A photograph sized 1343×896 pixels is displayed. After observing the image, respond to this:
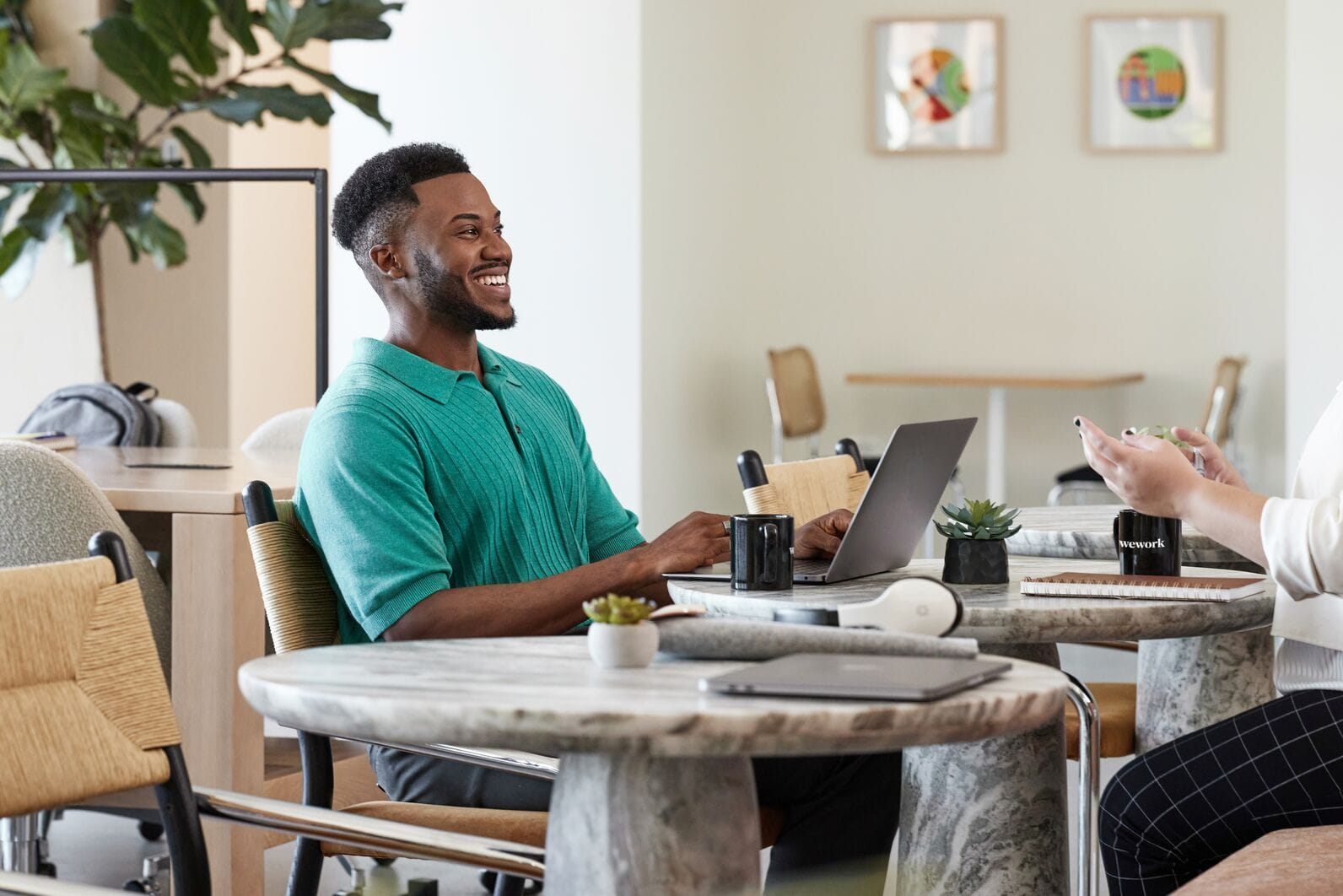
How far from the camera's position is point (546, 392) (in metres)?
2.26

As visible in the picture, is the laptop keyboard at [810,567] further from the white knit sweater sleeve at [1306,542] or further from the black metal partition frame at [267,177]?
the black metal partition frame at [267,177]

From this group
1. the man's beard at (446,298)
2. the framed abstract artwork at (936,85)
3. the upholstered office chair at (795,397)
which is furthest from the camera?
the framed abstract artwork at (936,85)

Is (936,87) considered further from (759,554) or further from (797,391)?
(759,554)

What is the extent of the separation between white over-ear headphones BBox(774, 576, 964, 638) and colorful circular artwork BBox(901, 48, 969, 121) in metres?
5.75

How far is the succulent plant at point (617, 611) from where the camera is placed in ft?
4.15

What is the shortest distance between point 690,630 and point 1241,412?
592 cm

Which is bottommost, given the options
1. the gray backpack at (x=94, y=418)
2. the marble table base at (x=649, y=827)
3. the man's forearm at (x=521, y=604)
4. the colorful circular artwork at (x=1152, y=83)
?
the marble table base at (x=649, y=827)

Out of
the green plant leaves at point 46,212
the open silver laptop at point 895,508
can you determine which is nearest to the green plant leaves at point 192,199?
the green plant leaves at point 46,212

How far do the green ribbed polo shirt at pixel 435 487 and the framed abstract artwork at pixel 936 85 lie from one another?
4952mm

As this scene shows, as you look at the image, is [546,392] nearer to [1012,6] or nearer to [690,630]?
[690,630]

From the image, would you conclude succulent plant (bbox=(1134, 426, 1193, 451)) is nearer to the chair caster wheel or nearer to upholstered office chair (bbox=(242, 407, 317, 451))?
the chair caster wheel

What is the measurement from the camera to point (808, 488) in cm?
266

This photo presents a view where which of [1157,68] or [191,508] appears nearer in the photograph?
[191,508]

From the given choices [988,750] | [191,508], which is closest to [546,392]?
[191,508]
